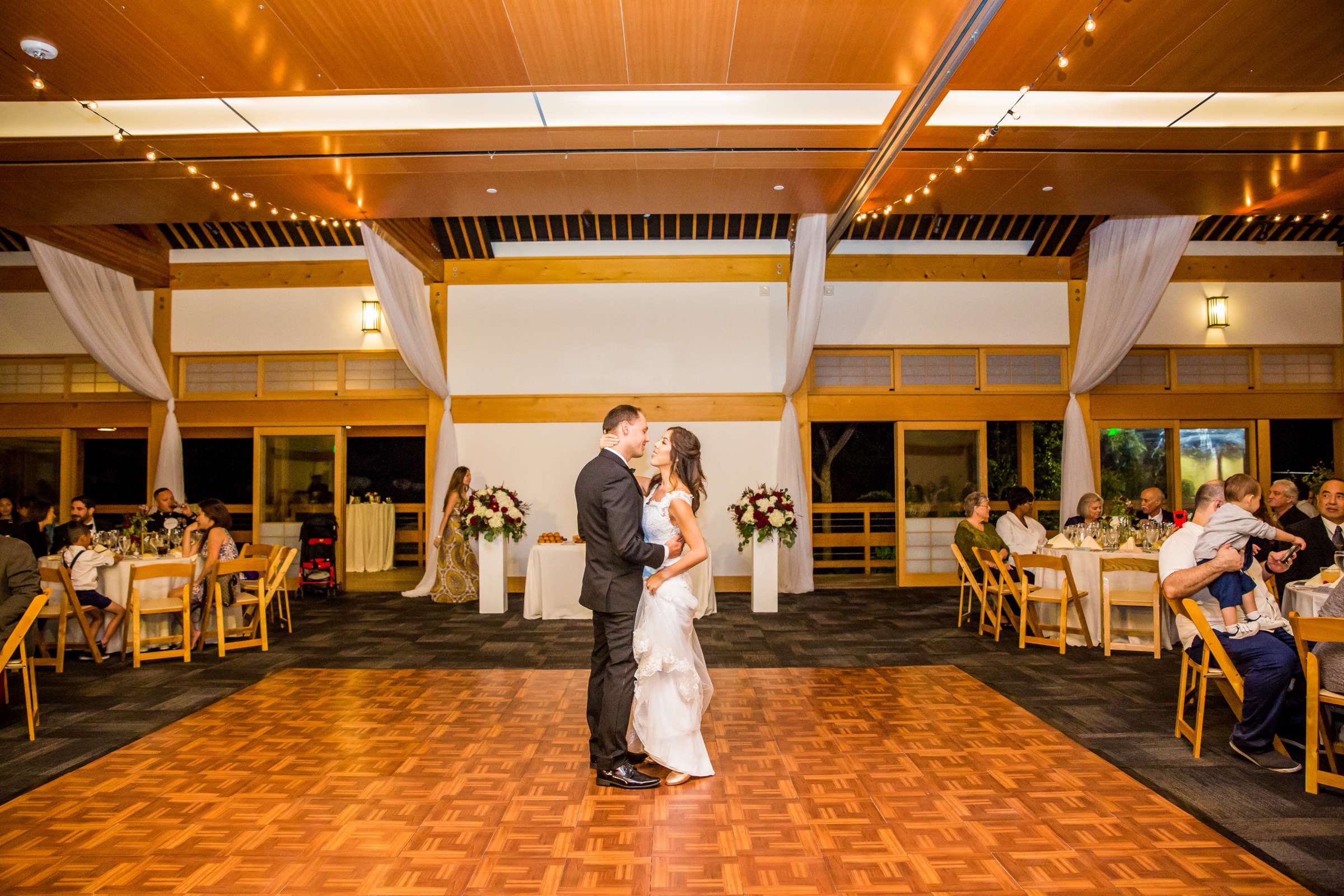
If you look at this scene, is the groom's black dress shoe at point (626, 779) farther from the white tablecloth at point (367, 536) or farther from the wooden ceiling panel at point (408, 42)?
the white tablecloth at point (367, 536)

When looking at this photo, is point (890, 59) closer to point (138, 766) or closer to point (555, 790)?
point (555, 790)

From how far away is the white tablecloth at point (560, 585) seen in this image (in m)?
7.82

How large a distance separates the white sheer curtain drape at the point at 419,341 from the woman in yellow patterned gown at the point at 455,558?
0.19m

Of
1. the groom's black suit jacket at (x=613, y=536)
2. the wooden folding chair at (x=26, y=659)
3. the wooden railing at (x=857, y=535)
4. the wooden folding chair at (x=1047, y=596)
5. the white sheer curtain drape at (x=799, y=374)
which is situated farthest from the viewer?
the wooden railing at (x=857, y=535)

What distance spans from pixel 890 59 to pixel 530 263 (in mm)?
5750

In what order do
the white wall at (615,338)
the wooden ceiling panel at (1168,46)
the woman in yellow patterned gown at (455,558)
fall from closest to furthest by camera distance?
1. the wooden ceiling panel at (1168,46)
2. the woman in yellow patterned gown at (455,558)
3. the white wall at (615,338)

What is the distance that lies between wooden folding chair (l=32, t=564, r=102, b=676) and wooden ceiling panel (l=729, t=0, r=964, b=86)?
613 centimetres

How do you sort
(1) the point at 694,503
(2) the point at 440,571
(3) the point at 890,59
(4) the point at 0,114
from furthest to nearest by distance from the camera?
(2) the point at 440,571 → (4) the point at 0,114 → (3) the point at 890,59 → (1) the point at 694,503

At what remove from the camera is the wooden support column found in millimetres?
9797

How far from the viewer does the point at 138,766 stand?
3838mm

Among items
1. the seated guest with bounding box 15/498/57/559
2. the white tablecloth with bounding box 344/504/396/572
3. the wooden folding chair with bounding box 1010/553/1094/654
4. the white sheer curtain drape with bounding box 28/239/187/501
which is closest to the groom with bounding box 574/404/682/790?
the wooden folding chair with bounding box 1010/553/1094/654

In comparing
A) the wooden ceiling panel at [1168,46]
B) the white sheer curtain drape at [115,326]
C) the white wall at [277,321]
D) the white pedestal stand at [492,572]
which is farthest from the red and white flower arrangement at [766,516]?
the white sheer curtain drape at [115,326]

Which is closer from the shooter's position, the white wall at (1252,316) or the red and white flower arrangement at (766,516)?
the red and white flower arrangement at (766,516)

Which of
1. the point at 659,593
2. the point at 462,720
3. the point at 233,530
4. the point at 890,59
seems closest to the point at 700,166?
the point at 890,59
